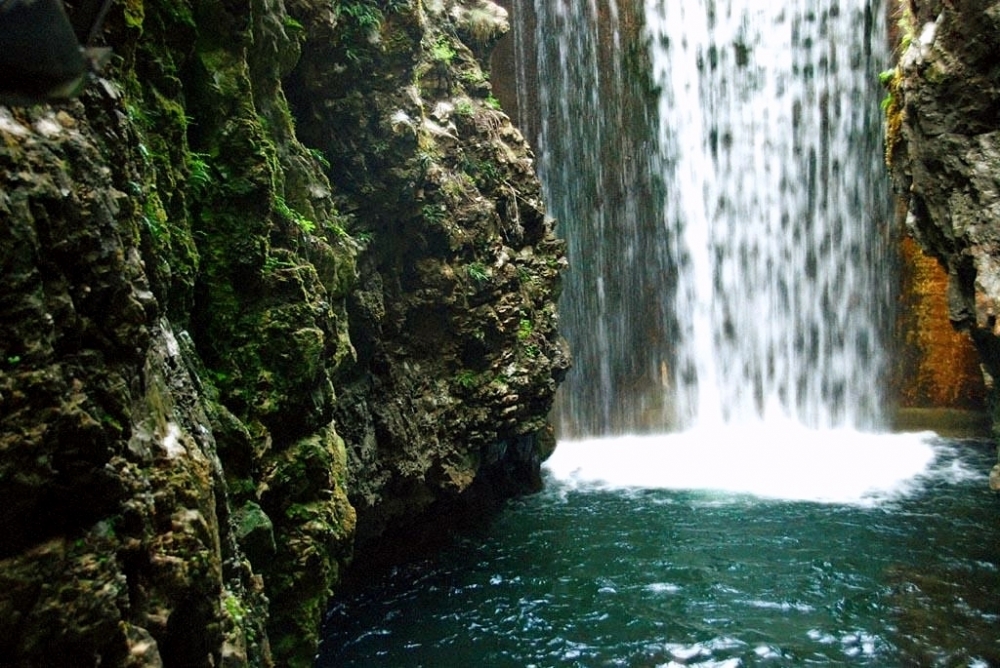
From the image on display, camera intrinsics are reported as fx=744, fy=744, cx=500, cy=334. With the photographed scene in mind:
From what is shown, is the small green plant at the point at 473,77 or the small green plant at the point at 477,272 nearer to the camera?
the small green plant at the point at 477,272

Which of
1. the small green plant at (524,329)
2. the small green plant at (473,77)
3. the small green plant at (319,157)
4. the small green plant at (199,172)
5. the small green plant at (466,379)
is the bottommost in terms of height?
the small green plant at (466,379)

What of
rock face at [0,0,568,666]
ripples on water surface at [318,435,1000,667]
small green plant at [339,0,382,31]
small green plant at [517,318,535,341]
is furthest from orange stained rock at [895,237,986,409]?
small green plant at [339,0,382,31]

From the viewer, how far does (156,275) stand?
375cm

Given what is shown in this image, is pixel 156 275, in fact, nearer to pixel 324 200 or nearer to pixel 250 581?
pixel 250 581

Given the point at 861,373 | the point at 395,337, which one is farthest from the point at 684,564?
the point at 861,373

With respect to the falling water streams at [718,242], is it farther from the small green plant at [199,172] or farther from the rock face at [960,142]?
the small green plant at [199,172]

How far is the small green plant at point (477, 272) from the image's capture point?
10.3 metres

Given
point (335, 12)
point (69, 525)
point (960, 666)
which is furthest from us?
point (335, 12)

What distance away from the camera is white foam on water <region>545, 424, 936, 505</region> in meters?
12.3

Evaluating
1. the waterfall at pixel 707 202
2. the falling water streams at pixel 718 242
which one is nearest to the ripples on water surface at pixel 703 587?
the falling water streams at pixel 718 242

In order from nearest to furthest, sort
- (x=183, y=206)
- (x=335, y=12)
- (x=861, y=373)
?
(x=183, y=206) < (x=335, y=12) < (x=861, y=373)

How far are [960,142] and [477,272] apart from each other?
19.2ft

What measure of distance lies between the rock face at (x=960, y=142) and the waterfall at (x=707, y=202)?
808 cm

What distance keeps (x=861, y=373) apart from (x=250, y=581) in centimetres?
1543
